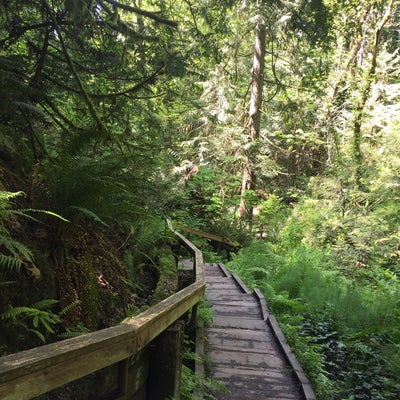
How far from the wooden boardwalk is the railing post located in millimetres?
1415

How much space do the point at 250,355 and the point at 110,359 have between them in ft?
12.3

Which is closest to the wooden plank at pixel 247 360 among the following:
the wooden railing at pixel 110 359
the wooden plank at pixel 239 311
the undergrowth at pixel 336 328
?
the undergrowth at pixel 336 328

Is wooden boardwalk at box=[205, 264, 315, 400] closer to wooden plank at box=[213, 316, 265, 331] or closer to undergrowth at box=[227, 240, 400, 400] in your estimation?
wooden plank at box=[213, 316, 265, 331]

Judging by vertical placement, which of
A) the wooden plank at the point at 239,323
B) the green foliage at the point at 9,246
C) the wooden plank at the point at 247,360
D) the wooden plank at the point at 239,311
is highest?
the green foliage at the point at 9,246

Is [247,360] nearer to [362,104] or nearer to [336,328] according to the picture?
[336,328]

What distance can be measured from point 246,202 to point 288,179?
28.2ft

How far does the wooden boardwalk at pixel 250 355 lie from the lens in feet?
14.7

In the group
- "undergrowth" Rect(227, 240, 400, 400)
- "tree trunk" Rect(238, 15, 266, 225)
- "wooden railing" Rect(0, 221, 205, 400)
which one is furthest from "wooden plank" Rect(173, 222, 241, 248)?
"wooden railing" Rect(0, 221, 205, 400)

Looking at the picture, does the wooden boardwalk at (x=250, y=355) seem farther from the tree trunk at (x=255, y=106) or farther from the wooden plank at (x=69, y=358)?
the tree trunk at (x=255, y=106)

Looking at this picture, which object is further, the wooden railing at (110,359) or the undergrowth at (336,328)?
the undergrowth at (336,328)

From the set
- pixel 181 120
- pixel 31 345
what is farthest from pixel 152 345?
pixel 181 120

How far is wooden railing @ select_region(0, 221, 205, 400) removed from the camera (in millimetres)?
1520

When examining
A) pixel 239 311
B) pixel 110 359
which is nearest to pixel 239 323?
pixel 239 311

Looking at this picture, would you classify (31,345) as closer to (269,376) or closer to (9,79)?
(9,79)
